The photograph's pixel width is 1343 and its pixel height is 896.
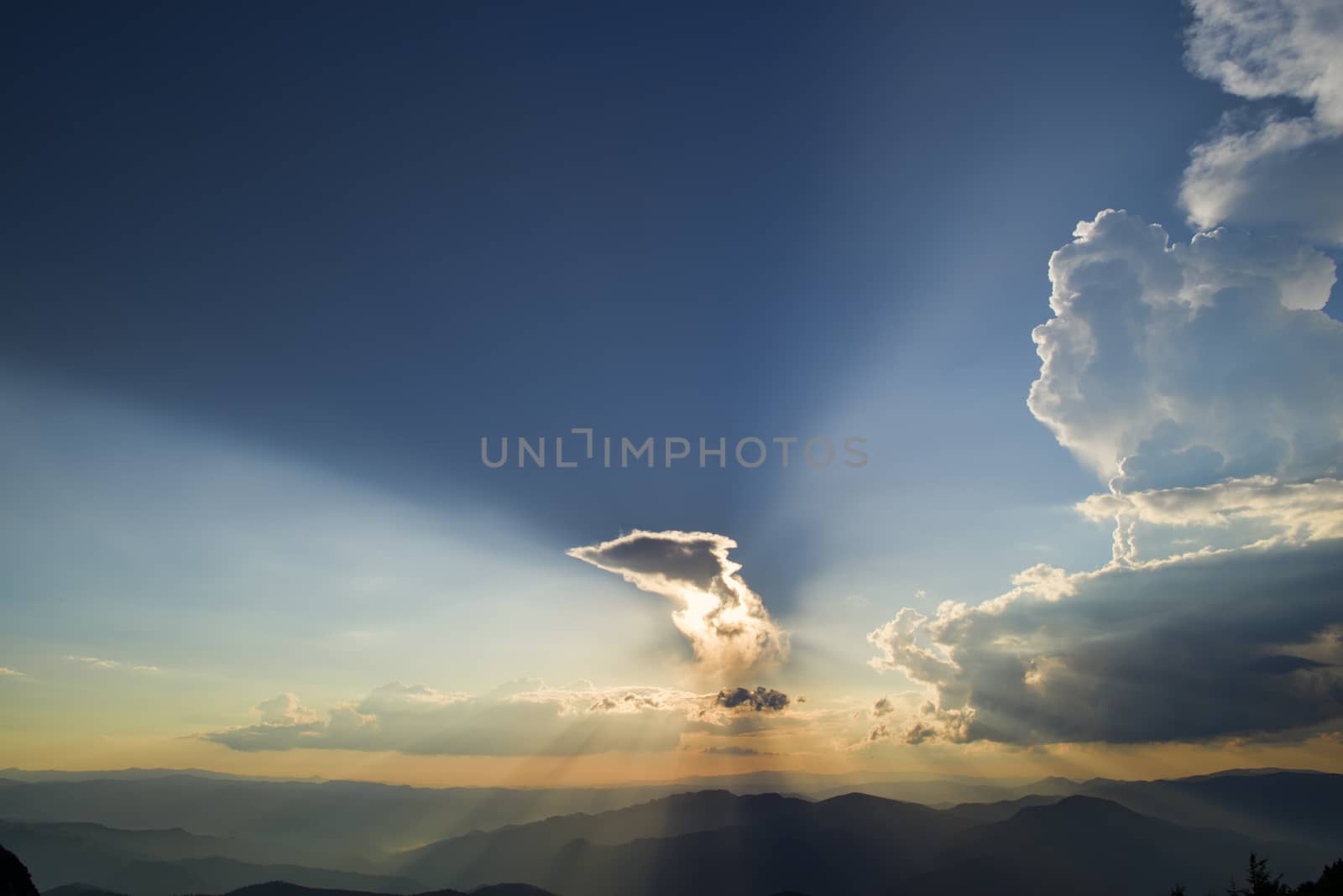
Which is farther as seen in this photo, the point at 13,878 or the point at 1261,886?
the point at 13,878

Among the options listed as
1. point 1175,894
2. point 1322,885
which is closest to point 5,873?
point 1175,894

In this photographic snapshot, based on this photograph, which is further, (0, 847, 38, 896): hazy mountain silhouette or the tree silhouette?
(0, 847, 38, 896): hazy mountain silhouette

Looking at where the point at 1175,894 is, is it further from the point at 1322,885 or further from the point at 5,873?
the point at 5,873

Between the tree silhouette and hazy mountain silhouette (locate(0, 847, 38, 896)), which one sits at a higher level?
the tree silhouette

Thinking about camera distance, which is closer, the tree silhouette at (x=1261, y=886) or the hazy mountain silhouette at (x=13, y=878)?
the tree silhouette at (x=1261, y=886)

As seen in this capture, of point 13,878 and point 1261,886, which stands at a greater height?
point 1261,886

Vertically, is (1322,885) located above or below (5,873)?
above

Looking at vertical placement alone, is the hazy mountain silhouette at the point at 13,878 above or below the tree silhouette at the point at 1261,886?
below

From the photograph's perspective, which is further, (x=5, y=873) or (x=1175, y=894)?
(x=5, y=873)
